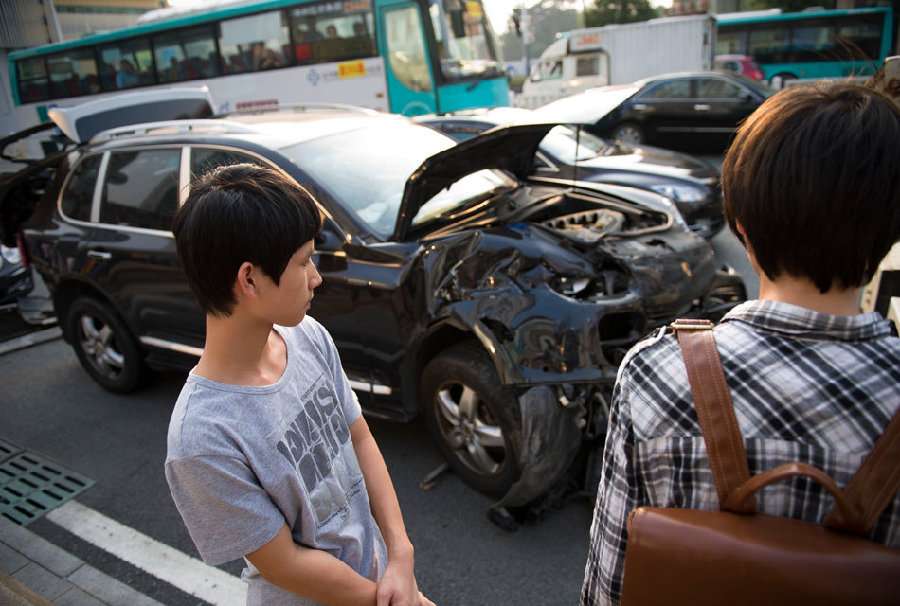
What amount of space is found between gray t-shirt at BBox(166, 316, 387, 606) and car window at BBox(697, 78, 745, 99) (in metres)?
13.5

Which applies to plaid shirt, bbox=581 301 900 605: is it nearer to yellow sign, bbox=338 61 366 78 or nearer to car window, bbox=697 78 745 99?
yellow sign, bbox=338 61 366 78

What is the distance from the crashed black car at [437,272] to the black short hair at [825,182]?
193 cm

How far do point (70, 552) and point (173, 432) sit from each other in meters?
2.63

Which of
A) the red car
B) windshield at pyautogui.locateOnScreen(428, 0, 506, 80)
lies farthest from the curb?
the red car

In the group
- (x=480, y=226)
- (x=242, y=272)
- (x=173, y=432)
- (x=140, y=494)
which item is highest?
(x=242, y=272)

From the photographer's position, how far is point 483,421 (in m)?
3.25

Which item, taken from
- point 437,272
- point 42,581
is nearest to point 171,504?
point 42,581

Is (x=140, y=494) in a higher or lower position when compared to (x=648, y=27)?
lower

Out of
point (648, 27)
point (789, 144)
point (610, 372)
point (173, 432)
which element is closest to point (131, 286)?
point (610, 372)

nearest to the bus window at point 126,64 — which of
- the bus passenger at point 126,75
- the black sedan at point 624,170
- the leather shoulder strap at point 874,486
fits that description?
the bus passenger at point 126,75

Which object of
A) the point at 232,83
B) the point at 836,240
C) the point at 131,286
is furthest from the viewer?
the point at 232,83

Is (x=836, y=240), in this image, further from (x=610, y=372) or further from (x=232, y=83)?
(x=232, y=83)

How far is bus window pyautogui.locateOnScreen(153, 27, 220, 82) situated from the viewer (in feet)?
43.2

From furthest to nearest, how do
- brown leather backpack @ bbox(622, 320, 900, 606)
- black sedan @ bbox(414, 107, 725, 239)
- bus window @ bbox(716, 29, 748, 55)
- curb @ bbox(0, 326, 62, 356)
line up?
bus window @ bbox(716, 29, 748, 55) < black sedan @ bbox(414, 107, 725, 239) < curb @ bbox(0, 326, 62, 356) < brown leather backpack @ bbox(622, 320, 900, 606)
